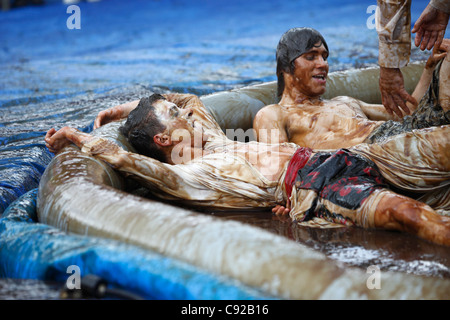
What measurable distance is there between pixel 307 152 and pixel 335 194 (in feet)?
1.05

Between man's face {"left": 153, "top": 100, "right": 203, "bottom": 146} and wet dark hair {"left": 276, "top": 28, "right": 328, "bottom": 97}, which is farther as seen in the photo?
wet dark hair {"left": 276, "top": 28, "right": 328, "bottom": 97}

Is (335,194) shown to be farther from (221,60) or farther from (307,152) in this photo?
(221,60)

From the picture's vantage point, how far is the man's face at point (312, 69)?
303cm

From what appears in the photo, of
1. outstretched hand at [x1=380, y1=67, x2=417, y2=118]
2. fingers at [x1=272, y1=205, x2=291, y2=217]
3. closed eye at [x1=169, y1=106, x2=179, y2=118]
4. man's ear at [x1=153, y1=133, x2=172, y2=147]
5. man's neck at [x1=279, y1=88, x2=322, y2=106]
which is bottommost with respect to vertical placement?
fingers at [x1=272, y1=205, x2=291, y2=217]

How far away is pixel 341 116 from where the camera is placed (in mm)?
2922

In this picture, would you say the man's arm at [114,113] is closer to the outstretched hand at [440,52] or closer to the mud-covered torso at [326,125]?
the mud-covered torso at [326,125]

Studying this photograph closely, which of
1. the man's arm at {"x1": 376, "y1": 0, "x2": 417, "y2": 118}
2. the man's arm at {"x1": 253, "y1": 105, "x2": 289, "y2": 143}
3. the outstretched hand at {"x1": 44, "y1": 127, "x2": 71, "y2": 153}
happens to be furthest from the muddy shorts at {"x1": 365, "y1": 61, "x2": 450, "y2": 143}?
the outstretched hand at {"x1": 44, "y1": 127, "x2": 71, "y2": 153}

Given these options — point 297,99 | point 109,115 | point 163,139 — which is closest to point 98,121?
point 109,115

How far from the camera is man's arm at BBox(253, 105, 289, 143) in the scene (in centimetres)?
282

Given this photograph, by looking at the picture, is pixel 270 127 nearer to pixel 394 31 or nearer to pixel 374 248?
pixel 394 31

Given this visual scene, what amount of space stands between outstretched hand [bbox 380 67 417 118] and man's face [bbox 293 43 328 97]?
0.50m

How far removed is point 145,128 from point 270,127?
658 mm

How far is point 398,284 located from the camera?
4.69ft

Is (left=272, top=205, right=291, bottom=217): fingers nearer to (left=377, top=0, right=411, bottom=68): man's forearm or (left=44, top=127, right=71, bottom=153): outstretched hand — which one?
(left=377, top=0, right=411, bottom=68): man's forearm
